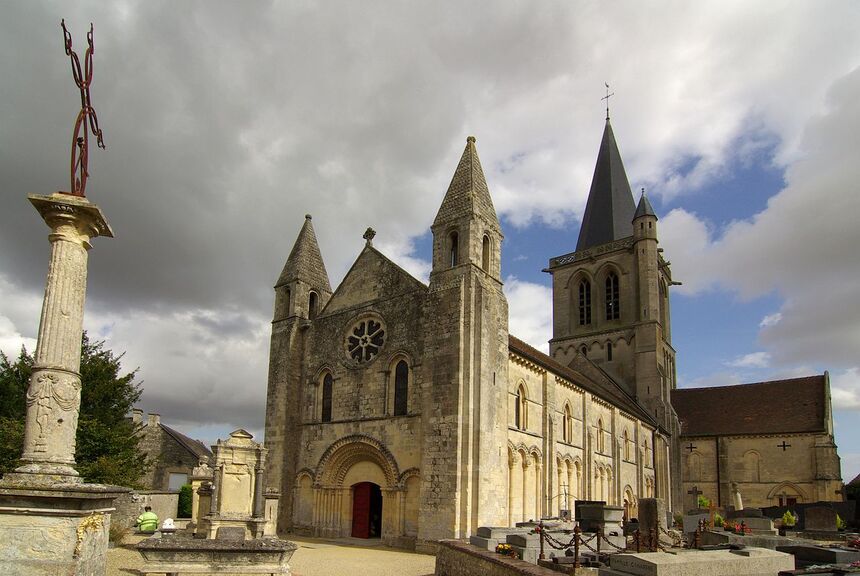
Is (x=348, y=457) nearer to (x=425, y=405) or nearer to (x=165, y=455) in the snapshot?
(x=425, y=405)

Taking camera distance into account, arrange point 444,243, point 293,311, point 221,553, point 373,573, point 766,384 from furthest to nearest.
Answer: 1. point 766,384
2. point 293,311
3. point 444,243
4. point 373,573
5. point 221,553

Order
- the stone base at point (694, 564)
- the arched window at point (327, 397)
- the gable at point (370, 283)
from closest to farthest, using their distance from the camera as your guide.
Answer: the stone base at point (694, 564) → the gable at point (370, 283) → the arched window at point (327, 397)

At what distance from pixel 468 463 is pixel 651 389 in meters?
26.9

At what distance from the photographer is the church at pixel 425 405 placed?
18844mm

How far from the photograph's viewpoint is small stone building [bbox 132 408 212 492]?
3731cm

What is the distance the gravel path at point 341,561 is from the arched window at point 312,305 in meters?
9.14

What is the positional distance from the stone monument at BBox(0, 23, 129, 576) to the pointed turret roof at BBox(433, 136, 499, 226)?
1435 cm

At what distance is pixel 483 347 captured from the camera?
19.4 metres

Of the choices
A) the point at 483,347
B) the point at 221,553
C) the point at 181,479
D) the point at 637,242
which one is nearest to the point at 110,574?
the point at 221,553

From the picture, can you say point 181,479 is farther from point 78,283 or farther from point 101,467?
point 78,283

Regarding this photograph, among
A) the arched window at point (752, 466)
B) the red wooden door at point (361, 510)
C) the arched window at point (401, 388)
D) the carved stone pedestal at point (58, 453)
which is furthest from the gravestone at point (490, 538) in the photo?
the arched window at point (752, 466)

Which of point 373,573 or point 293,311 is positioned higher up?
point 293,311

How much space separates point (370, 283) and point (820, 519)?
62.1 feet

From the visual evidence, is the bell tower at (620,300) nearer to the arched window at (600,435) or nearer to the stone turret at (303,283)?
the arched window at (600,435)
